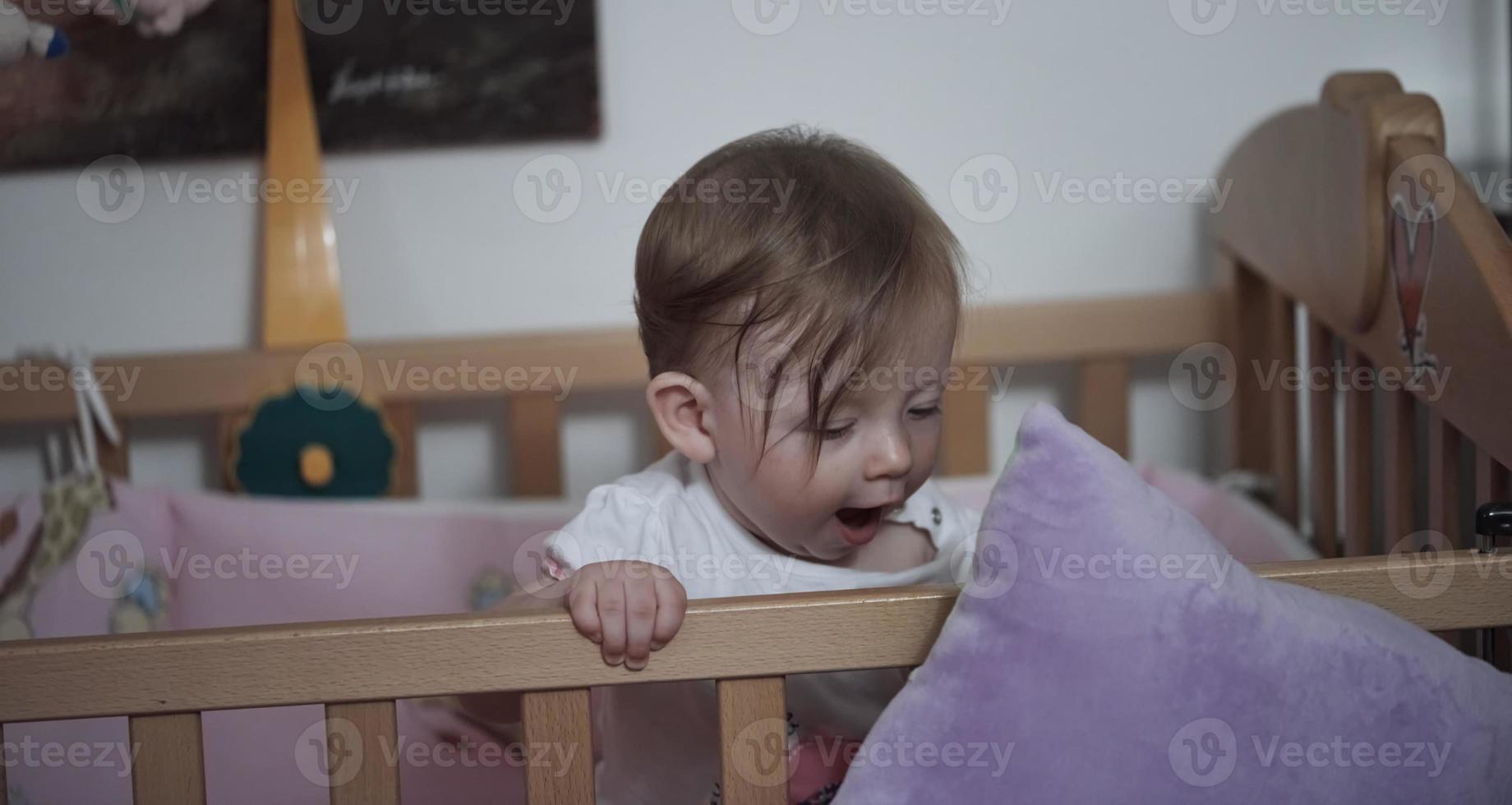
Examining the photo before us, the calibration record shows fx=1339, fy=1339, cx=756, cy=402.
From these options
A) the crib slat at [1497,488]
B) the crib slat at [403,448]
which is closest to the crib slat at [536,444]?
the crib slat at [403,448]

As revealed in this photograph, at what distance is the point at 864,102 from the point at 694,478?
24.9 inches

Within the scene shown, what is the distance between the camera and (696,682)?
0.93 meters

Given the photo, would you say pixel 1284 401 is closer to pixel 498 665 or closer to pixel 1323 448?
pixel 1323 448

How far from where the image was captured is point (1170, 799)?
658 millimetres

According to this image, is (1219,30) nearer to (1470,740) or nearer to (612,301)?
(612,301)

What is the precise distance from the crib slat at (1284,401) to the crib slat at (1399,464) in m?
0.24

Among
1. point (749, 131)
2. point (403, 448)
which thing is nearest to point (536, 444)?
point (403, 448)

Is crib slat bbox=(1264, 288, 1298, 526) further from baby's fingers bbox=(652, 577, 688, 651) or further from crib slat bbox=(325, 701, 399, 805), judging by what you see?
crib slat bbox=(325, 701, 399, 805)

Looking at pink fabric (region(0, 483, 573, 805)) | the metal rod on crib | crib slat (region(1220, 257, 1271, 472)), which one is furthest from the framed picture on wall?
the metal rod on crib

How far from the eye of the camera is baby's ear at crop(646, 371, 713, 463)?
33.7 inches

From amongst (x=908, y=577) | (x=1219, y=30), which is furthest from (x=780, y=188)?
(x=1219, y=30)

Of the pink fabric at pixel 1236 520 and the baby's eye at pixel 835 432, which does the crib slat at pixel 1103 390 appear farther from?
the baby's eye at pixel 835 432

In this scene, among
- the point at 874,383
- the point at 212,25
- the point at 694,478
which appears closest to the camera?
the point at 874,383

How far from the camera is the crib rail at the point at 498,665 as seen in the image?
0.67m
